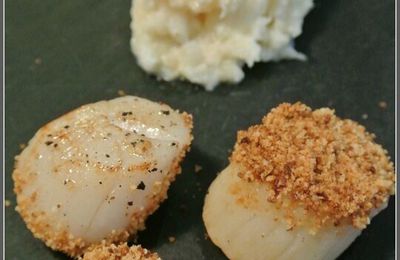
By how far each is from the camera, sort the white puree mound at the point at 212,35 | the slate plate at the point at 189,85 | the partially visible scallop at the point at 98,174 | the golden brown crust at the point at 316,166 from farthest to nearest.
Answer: the white puree mound at the point at 212,35 → the slate plate at the point at 189,85 → the partially visible scallop at the point at 98,174 → the golden brown crust at the point at 316,166

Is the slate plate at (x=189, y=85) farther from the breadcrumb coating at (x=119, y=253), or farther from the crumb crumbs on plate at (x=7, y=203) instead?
the breadcrumb coating at (x=119, y=253)

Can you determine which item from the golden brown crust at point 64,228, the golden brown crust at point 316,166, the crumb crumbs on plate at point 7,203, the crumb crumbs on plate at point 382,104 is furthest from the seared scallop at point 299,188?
the crumb crumbs on plate at point 7,203

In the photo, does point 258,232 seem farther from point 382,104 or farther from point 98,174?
point 382,104

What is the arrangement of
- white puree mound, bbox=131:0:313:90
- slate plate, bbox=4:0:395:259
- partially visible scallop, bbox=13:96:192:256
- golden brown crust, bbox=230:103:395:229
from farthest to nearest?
white puree mound, bbox=131:0:313:90 → slate plate, bbox=4:0:395:259 → partially visible scallop, bbox=13:96:192:256 → golden brown crust, bbox=230:103:395:229

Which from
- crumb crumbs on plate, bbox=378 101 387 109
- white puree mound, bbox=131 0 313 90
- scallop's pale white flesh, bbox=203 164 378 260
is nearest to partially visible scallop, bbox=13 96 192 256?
scallop's pale white flesh, bbox=203 164 378 260

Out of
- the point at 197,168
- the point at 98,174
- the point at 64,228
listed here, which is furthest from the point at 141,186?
the point at 197,168

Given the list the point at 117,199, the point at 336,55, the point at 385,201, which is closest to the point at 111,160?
the point at 117,199

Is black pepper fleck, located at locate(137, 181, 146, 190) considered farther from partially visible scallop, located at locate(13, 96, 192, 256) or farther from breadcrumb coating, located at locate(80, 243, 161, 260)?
breadcrumb coating, located at locate(80, 243, 161, 260)
